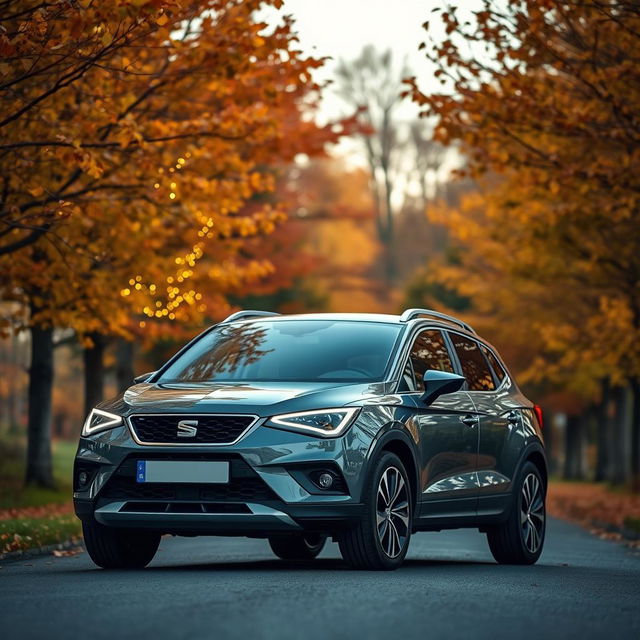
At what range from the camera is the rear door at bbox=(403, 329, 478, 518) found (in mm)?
10547

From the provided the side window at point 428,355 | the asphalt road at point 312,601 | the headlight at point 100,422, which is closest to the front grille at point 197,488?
the headlight at point 100,422

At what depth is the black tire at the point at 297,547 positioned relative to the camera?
1186cm

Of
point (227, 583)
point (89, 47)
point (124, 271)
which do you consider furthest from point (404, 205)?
point (227, 583)

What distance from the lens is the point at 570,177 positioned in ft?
54.8

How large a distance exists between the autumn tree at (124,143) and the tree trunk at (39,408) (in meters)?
1.73

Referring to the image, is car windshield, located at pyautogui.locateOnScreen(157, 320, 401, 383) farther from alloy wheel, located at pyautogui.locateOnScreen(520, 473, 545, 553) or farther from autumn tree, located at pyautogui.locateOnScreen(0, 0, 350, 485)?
autumn tree, located at pyautogui.locateOnScreen(0, 0, 350, 485)

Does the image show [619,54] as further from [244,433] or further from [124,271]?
[244,433]

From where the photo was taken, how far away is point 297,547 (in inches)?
471

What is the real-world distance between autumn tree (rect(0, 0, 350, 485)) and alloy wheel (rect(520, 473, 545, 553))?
15.9ft

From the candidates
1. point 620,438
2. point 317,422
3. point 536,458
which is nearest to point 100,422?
point 317,422

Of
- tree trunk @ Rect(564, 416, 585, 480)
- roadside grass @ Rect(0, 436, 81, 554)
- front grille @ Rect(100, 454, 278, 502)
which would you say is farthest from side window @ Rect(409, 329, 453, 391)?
tree trunk @ Rect(564, 416, 585, 480)

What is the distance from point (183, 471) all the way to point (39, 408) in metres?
14.3

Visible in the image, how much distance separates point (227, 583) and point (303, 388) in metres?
1.74

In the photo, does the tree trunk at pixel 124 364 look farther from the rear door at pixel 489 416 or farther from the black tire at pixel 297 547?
the rear door at pixel 489 416
